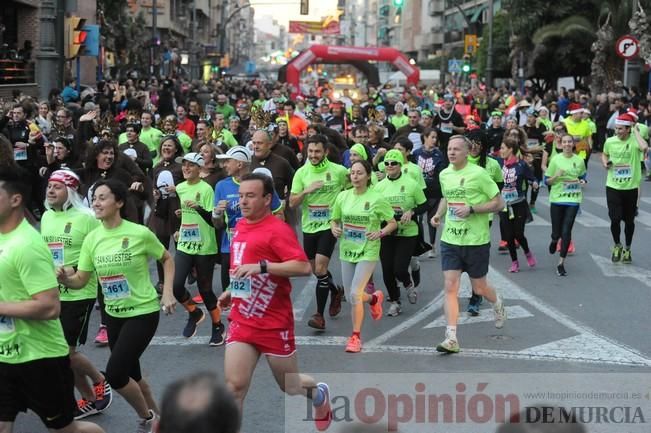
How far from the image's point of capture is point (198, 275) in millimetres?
9570

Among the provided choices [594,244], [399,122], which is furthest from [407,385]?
[399,122]

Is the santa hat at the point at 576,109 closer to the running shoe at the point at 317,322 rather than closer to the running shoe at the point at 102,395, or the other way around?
the running shoe at the point at 317,322

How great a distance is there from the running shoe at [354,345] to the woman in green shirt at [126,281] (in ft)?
8.32

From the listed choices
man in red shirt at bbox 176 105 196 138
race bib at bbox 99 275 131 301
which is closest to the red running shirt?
race bib at bbox 99 275 131 301

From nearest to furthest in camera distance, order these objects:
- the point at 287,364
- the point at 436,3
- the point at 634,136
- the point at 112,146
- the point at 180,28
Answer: the point at 287,364, the point at 112,146, the point at 634,136, the point at 180,28, the point at 436,3

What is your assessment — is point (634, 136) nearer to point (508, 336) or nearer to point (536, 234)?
point (536, 234)

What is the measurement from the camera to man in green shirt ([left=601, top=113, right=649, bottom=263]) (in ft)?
43.3

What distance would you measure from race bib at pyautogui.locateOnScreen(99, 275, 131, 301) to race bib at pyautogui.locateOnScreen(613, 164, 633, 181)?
8205 mm

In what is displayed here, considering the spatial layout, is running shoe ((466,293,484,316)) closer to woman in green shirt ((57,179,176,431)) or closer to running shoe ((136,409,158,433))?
woman in green shirt ((57,179,176,431))

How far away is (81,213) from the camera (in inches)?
298

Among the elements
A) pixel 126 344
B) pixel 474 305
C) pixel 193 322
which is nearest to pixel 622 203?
pixel 474 305

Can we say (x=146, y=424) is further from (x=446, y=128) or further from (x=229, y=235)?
(x=446, y=128)

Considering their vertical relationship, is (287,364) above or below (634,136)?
below

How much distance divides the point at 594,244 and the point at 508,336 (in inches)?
230
